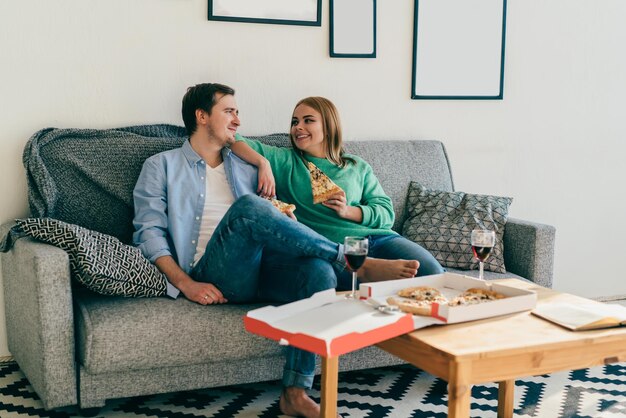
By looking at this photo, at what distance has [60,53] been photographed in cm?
283

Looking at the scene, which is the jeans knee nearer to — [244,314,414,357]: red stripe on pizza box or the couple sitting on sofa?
the couple sitting on sofa

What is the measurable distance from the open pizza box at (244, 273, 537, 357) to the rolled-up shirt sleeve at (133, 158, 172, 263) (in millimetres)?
782

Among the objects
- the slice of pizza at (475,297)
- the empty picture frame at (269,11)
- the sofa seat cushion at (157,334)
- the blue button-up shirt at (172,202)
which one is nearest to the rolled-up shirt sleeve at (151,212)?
the blue button-up shirt at (172,202)

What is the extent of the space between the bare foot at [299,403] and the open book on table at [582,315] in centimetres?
72

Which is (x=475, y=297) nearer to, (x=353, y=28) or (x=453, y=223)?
(x=453, y=223)

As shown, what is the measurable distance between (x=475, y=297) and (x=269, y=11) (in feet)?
5.45

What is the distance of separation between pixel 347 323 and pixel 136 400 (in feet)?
3.52

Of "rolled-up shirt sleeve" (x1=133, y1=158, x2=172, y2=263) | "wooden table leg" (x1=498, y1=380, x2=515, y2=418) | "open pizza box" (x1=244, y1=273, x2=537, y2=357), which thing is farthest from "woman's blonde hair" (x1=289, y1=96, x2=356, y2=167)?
"wooden table leg" (x1=498, y1=380, x2=515, y2=418)

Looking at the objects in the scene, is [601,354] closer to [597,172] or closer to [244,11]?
[244,11]

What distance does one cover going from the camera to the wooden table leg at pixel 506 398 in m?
2.26

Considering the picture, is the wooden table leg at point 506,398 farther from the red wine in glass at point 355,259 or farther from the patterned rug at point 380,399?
the red wine in glass at point 355,259

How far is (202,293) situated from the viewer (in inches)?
94.3

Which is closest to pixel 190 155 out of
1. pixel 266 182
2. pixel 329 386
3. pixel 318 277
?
pixel 266 182

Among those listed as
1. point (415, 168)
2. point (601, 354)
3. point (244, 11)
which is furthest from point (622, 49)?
point (601, 354)
